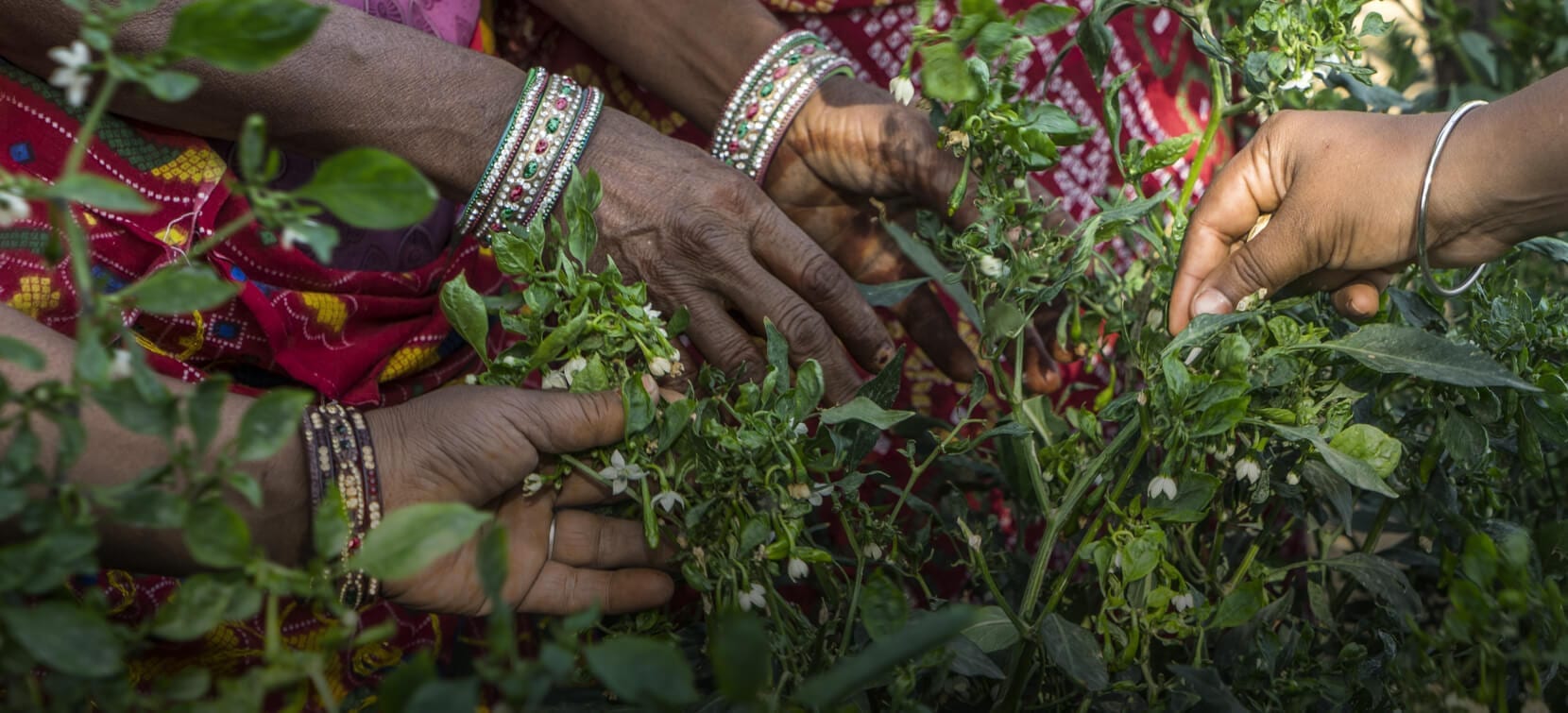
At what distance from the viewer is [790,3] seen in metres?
1.17

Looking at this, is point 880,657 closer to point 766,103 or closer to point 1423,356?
point 1423,356

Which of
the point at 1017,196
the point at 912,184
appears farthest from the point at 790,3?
the point at 1017,196

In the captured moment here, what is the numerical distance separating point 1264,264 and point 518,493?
522 mm

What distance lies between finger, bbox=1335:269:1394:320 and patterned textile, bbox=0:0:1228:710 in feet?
0.72

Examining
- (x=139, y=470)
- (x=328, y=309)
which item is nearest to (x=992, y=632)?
(x=139, y=470)

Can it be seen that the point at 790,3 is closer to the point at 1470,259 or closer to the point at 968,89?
the point at 968,89

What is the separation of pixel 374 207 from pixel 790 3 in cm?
85

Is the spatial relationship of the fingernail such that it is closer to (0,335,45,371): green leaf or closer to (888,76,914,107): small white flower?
(888,76,914,107): small white flower

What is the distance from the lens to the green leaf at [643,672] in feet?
1.17

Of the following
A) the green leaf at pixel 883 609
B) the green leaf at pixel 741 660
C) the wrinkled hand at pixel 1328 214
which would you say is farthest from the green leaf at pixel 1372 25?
the green leaf at pixel 741 660

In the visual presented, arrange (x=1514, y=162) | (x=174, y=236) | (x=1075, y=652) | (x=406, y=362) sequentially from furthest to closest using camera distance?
1. (x=406, y=362)
2. (x=174, y=236)
3. (x=1514, y=162)
4. (x=1075, y=652)

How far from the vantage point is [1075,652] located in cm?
63

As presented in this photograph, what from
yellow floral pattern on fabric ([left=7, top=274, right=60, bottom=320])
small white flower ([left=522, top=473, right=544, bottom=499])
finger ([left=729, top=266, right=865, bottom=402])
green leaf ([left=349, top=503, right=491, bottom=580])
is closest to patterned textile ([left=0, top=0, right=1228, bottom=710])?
yellow floral pattern on fabric ([left=7, top=274, right=60, bottom=320])

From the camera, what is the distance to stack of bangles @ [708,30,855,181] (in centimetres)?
104
